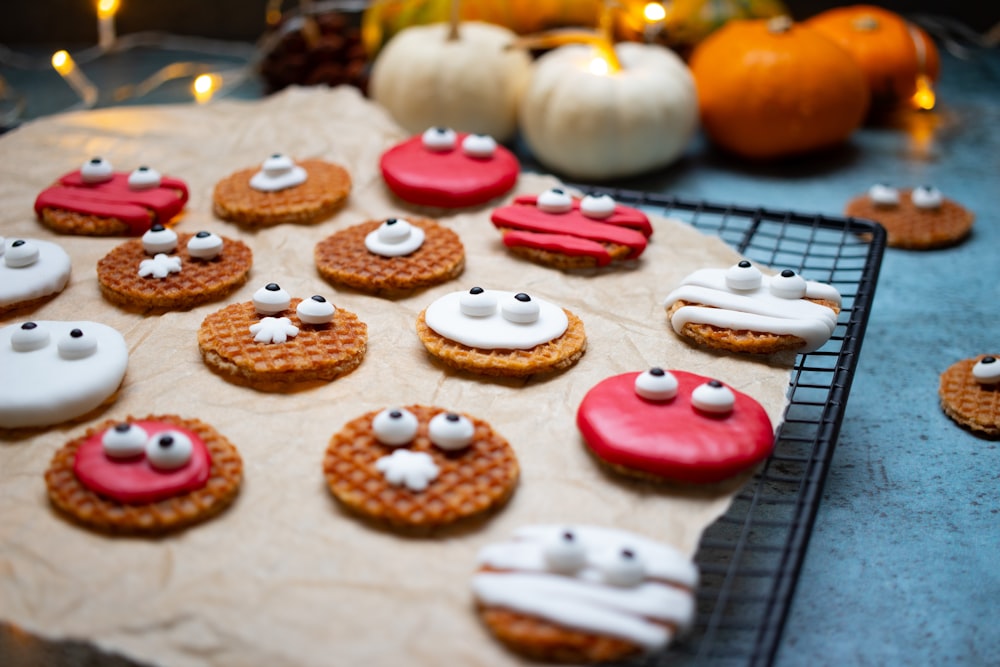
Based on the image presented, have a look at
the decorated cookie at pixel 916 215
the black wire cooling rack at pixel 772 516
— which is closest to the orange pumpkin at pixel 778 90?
the decorated cookie at pixel 916 215

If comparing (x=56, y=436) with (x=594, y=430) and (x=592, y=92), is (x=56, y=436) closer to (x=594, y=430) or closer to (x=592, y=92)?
(x=594, y=430)

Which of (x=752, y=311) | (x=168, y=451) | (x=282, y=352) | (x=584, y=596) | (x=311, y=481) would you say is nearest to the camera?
(x=584, y=596)

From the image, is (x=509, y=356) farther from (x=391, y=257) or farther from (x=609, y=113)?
(x=609, y=113)

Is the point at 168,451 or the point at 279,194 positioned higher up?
the point at 168,451

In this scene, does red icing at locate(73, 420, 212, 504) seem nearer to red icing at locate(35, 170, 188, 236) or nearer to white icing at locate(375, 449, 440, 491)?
white icing at locate(375, 449, 440, 491)

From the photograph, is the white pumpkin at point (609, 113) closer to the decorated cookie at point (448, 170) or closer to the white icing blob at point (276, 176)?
the decorated cookie at point (448, 170)

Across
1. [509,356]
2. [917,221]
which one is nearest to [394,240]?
[509,356]
